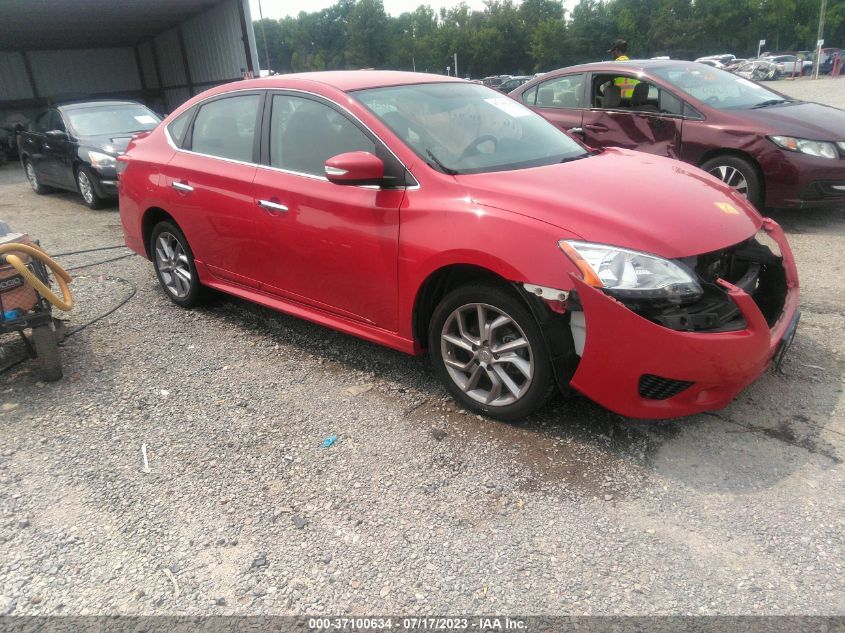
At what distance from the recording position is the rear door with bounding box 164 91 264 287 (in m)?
4.00

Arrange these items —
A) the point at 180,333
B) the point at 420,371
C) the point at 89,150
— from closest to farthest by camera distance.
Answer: the point at 420,371 < the point at 180,333 < the point at 89,150

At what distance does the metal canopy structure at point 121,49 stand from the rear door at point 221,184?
1310 centimetres

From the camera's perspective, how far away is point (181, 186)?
443 centimetres

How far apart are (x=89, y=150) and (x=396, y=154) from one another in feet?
24.5

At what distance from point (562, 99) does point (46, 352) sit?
600 centimetres

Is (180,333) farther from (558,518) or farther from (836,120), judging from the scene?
(836,120)

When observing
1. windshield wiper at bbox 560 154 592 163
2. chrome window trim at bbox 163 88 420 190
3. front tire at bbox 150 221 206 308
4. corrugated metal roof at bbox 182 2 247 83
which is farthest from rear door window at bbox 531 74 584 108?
corrugated metal roof at bbox 182 2 247 83

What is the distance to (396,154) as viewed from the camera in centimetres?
325

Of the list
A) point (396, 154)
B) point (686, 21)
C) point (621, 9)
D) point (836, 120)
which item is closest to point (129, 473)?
point (396, 154)

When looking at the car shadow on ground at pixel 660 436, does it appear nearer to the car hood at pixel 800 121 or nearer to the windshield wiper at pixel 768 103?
the car hood at pixel 800 121

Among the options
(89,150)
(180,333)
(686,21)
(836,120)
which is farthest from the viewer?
(686,21)

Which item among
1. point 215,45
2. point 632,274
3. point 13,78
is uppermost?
point 215,45

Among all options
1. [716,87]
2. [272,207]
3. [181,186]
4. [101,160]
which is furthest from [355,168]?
[101,160]

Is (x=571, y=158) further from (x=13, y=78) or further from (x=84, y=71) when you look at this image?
(x=84, y=71)
